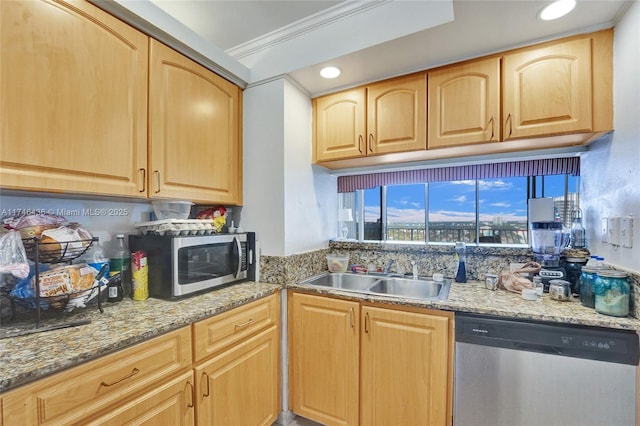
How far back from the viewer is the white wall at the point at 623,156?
44.4 inches

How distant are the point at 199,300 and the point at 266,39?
163cm

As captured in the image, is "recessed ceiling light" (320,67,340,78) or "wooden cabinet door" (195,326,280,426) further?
"recessed ceiling light" (320,67,340,78)

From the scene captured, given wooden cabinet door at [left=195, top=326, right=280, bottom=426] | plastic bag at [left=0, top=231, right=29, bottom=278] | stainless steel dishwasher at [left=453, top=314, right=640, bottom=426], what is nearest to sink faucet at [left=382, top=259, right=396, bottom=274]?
stainless steel dishwasher at [left=453, top=314, right=640, bottom=426]

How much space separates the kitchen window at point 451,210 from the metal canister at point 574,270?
49cm

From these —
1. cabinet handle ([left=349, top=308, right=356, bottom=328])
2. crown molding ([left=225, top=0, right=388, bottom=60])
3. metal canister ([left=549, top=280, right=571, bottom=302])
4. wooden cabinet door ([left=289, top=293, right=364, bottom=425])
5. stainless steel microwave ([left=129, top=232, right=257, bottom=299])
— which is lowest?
wooden cabinet door ([left=289, top=293, right=364, bottom=425])

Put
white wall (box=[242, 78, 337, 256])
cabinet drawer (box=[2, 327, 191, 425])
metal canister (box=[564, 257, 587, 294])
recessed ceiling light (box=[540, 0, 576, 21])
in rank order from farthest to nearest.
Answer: white wall (box=[242, 78, 337, 256]) < metal canister (box=[564, 257, 587, 294]) < recessed ceiling light (box=[540, 0, 576, 21]) < cabinet drawer (box=[2, 327, 191, 425])

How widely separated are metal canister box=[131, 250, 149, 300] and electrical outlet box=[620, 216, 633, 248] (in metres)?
2.19

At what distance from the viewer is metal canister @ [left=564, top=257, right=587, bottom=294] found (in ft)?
4.64

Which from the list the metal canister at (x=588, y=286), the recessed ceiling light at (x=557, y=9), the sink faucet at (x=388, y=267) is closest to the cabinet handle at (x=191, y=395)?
the sink faucet at (x=388, y=267)

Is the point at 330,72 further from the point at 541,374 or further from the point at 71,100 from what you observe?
the point at 541,374

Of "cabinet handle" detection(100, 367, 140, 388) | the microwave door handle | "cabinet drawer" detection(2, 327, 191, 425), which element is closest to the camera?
"cabinet drawer" detection(2, 327, 191, 425)

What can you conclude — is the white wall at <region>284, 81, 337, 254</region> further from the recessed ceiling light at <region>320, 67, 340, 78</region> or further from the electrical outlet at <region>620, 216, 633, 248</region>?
the electrical outlet at <region>620, 216, 633, 248</region>

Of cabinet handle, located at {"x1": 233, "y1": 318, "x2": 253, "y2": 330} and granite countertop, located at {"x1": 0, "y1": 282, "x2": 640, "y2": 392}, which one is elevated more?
granite countertop, located at {"x1": 0, "y1": 282, "x2": 640, "y2": 392}

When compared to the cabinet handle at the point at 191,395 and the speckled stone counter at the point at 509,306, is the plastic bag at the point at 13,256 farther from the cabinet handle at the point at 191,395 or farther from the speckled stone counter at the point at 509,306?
the speckled stone counter at the point at 509,306
